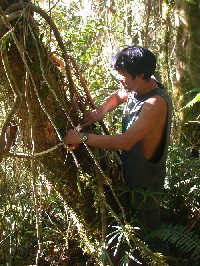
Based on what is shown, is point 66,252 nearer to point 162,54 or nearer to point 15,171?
point 15,171

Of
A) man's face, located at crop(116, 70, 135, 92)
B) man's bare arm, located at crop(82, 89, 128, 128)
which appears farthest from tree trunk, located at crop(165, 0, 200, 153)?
man's face, located at crop(116, 70, 135, 92)

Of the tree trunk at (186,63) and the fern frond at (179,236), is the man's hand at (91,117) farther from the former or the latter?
the tree trunk at (186,63)

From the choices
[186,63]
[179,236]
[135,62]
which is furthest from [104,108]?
[186,63]

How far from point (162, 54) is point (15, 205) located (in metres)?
2.93

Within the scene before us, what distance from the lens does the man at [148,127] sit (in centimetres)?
262

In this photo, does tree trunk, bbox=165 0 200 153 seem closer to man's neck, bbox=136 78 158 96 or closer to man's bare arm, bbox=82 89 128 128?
man's bare arm, bbox=82 89 128 128

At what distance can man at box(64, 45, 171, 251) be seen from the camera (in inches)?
103

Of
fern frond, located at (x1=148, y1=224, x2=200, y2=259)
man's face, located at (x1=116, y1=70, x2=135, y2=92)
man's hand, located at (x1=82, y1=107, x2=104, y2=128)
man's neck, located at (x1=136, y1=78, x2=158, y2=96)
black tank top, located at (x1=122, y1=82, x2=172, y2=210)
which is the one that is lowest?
fern frond, located at (x1=148, y1=224, x2=200, y2=259)

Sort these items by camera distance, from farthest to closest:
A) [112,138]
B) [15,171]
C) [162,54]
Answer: [162,54] < [15,171] < [112,138]

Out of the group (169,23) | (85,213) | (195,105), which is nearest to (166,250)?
(85,213)

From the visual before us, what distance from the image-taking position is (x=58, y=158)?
2525 mm

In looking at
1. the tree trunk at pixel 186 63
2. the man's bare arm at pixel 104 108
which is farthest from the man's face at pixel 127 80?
the tree trunk at pixel 186 63

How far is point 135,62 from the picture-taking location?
272 cm

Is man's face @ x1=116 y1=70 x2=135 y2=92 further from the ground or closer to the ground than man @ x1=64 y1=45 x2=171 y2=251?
further from the ground
